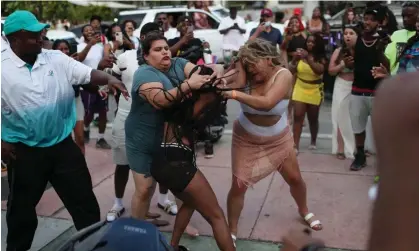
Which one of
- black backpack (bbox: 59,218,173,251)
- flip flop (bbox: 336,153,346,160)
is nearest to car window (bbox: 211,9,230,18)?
flip flop (bbox: 336,153,346,160)

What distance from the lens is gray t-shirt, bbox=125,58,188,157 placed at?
3.28 meters

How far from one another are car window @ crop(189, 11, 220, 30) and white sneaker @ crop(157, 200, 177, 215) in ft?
30.4

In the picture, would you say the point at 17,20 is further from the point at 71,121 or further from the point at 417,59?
the point at 417,59

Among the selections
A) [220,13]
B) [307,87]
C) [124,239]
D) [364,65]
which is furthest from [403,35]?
[220,13]

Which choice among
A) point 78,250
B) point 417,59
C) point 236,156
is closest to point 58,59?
point 236,156

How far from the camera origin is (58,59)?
3377mm

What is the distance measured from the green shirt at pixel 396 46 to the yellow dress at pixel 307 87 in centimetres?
109

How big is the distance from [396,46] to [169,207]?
2.74 metres

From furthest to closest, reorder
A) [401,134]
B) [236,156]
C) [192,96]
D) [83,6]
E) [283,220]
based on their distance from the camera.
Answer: [83,6] < [283,220] < [236,156] < [192,96] < [401,134]

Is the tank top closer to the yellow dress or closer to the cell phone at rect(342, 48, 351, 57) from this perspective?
the cell phone at rect(342, 48, 351, 57)

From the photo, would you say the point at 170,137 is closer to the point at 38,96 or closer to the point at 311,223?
the point at 38,96

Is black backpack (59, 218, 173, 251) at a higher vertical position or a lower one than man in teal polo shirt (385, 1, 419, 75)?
lower

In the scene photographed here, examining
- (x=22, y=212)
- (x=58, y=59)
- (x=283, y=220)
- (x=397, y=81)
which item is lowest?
(x=283, y=220)

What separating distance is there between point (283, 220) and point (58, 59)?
7.66 feet
